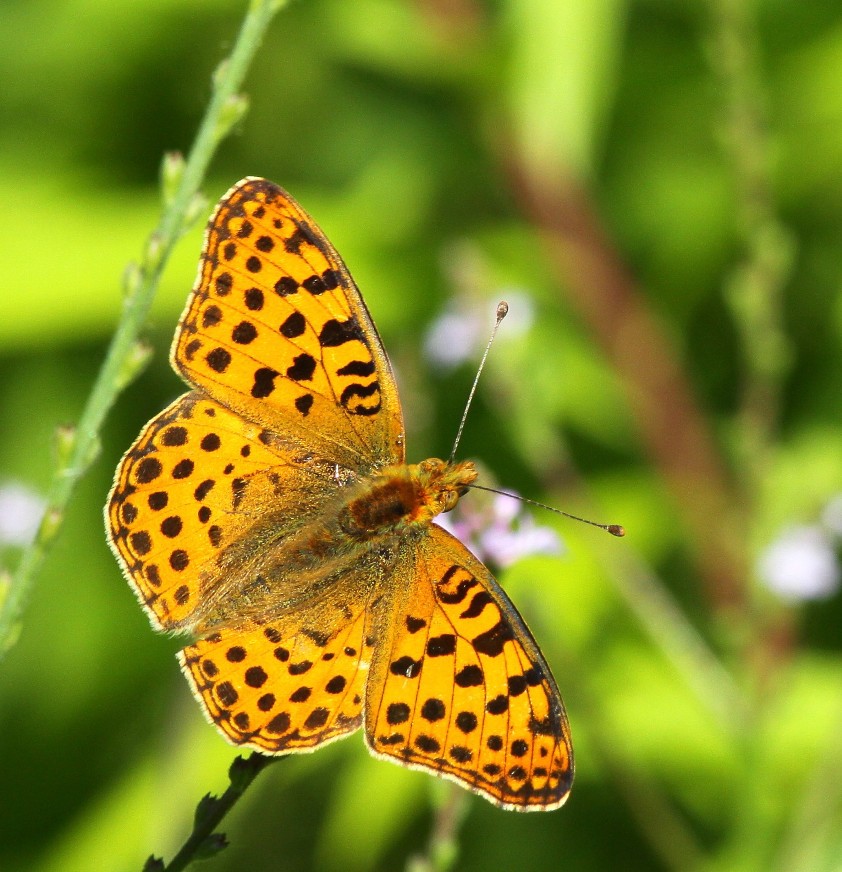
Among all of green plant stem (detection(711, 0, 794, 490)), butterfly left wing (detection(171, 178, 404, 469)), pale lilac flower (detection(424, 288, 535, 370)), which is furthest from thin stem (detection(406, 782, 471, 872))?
pale lilac flower (detection(424, 288, 535, 370))

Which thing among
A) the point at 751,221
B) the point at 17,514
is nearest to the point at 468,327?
the point at 751,221

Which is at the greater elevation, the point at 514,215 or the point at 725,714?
the point at 514,215

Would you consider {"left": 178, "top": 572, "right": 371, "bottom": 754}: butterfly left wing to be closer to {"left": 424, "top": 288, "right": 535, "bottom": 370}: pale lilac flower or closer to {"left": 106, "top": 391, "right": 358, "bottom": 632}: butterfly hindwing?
{"left": 106, "top": 391, "right": 358, "bottom": 632}: butterfly hindwing

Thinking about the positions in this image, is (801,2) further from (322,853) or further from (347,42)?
(322,853)

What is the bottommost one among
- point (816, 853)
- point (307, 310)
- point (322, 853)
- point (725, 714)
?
point (322, 853)

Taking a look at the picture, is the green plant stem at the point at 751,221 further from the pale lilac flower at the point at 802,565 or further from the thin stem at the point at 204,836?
the thin stem at the point at 204,836

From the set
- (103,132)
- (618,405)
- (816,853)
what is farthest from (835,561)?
(103,132)

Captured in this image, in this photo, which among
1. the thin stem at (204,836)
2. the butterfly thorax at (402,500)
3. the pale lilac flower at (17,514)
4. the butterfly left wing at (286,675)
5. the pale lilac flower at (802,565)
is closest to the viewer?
the thin stem at (204,836)

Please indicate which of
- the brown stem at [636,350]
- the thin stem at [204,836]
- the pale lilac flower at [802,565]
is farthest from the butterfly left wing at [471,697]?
the brown stem at [636,350]
